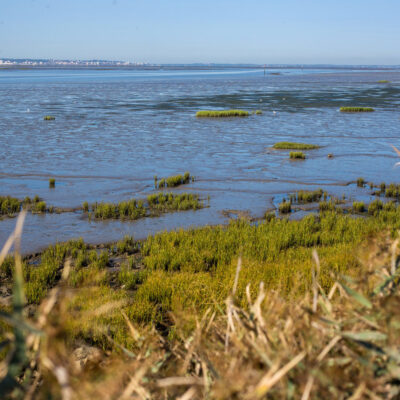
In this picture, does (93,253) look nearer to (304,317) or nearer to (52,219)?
(52,219)

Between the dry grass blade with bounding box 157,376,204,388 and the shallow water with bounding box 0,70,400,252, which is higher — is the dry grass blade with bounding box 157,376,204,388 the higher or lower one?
the higher one

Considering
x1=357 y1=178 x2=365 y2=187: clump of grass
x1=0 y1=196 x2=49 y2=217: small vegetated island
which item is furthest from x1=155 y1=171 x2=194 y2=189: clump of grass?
x1=357 y1=178 x2=365 y2=187: clump of grass

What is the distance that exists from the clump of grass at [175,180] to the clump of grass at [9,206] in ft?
15.4

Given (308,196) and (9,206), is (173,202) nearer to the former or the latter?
(308,196)

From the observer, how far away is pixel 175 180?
17.0 meters

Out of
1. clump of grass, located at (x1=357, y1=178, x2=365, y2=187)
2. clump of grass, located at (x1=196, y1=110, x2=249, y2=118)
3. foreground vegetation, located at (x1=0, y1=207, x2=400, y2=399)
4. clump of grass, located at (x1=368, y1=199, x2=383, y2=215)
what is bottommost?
clump of grass, located at (x1=357, y1=178, x2=365, y2=187)

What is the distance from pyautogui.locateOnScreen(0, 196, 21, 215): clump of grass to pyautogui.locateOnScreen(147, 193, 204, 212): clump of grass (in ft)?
12.1

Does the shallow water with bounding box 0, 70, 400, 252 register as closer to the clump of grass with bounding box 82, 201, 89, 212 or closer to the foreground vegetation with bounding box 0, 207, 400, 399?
the clump of grass with bounding box 82, 201, 89, 212

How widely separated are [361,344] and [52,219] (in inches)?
474

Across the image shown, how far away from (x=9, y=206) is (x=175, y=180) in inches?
218

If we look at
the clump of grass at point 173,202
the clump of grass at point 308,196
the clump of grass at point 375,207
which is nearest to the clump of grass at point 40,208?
the clump of grass at point 173,202

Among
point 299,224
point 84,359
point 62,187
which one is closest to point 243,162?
point 62,187

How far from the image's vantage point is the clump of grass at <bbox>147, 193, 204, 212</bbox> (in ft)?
46.5

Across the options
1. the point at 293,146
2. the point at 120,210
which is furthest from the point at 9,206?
the point at 293,146
